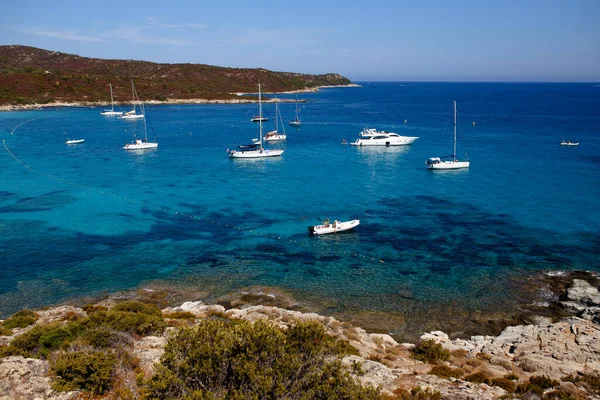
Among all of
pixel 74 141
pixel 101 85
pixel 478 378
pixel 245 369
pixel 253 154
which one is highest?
pixel 101 85

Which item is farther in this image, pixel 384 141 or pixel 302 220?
pixel 384 141

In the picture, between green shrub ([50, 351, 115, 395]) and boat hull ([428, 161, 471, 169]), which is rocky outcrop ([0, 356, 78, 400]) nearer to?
green shrub ([50, 351, 115, 395])

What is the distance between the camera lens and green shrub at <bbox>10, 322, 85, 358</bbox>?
54.7ft

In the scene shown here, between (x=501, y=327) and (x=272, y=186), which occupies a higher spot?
(x=272, y=186)

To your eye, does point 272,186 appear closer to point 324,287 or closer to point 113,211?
point 113,211

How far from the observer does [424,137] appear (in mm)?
84500

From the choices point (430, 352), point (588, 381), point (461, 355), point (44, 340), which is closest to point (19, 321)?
point (44, 340)

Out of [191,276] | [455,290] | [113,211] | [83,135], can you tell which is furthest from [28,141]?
[455,290]

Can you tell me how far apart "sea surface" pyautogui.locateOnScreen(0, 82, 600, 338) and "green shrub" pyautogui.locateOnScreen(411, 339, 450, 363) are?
16.1 ft

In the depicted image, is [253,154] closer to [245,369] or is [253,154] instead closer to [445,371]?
[445,371]

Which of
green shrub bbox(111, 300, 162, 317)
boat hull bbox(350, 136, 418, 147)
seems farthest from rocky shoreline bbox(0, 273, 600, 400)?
boat hull bbox(350, 136, 418, 147)

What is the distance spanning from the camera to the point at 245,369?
36.6ft

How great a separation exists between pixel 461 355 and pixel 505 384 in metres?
3.40

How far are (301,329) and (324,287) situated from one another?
48.1ft
